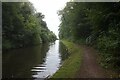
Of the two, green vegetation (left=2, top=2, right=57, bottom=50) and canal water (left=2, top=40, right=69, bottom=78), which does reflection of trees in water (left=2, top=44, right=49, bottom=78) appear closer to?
canal water (left=2, top=40, right=69, bottom=78)

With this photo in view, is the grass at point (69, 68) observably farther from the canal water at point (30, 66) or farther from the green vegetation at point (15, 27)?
the green vegetation at point (15, 27)

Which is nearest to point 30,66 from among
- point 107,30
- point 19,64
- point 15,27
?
point 19,64

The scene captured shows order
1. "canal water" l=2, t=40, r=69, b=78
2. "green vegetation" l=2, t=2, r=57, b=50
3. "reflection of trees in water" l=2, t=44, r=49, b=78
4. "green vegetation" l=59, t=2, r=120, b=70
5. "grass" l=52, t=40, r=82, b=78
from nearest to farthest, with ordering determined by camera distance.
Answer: "grass" l=52, t=40, r=82, b=78, "green vegetation" l=59, t=2, r=120, b=70, "canal water" l=2, t=40, r=69, b=78, "reflection of trees in water" l=2, t=44, r=49, b=78, "green vegetation" l=2, t=2, r=57, b=50

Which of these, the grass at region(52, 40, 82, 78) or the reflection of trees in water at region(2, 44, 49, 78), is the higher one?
the grass at region(52, 40, 82, 78)

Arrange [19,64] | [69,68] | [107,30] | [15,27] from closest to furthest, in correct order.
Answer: [69,68] < [19,64] < [107,30] < [15,27]

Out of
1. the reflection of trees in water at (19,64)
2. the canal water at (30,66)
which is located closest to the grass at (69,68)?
the canal water at (30,66)

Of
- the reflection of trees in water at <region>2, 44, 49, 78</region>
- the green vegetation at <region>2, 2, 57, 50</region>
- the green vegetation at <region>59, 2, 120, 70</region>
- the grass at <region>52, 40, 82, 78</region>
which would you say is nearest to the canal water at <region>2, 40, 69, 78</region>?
the reflection of trees in water at <region>2, 44, 49, 78</region>

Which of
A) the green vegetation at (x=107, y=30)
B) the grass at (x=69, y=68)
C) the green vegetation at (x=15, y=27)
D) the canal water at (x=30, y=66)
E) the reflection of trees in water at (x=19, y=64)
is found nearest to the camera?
the grass at (x=69, y=68)

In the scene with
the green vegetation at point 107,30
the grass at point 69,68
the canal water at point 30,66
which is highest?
the green vegetation at point 107,30

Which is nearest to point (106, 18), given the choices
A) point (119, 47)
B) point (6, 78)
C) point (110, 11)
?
point (110, 11)

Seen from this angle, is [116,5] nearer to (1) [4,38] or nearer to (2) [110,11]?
(2) [110,11]

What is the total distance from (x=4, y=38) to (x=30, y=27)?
17.1 metres

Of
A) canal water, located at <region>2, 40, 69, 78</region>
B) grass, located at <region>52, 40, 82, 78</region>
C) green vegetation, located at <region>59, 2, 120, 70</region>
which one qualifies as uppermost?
green vegetation, located at <region>59, 2, 120, 70</region>

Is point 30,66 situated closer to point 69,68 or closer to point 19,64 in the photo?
point 19,64
